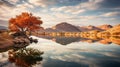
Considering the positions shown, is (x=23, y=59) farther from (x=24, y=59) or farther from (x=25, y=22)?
(x=25, y=22)

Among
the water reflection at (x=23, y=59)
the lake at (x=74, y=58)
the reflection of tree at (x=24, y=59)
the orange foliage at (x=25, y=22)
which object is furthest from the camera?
the orange foliage at (x=25, y=22)

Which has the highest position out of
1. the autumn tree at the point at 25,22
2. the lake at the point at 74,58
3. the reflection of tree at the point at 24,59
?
the autumn tree at the point at 25,22

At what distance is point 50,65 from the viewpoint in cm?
1880

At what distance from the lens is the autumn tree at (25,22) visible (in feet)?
216

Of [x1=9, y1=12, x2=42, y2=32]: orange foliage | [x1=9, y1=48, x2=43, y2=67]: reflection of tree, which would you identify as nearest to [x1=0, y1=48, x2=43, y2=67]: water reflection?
[x1=9, y1=48, x2=43, y2=67]: reflection of tree

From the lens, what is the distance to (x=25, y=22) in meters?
65.6

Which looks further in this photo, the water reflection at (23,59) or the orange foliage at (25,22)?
the orange foliage at (25,22)

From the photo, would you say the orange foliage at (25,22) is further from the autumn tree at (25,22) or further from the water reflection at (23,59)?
the water reflection at (23,59)

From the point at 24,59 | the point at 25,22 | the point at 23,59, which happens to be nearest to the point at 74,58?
the point at 24,59

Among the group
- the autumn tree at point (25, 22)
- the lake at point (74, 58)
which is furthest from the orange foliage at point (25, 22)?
the lake at point (74, 58)

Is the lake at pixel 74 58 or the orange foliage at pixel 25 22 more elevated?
the orange foliage at pixel 25 22

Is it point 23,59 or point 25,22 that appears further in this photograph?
point 25,22

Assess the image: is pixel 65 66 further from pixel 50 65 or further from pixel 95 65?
pixel 95 65

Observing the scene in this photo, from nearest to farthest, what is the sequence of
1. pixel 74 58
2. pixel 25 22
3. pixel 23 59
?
pixel 23 59, pixel 74 58, pixel 25 22
